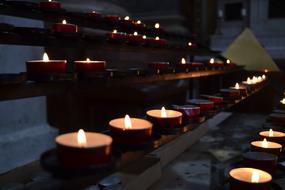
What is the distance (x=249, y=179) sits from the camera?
1.13 meters

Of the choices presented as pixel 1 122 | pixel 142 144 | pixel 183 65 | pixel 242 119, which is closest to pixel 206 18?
pixel 242 119

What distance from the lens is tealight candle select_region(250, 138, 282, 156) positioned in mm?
1417

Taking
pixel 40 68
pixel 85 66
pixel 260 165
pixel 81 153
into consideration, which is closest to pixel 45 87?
pixel 40 68

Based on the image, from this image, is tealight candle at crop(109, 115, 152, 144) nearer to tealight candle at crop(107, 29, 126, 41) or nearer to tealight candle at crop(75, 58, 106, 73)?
tealight candle at crop(75, 58, 106, 73)

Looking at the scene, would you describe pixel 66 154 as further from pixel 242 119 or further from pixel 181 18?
pixel 181 18

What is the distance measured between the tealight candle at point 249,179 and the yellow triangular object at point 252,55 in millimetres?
3108

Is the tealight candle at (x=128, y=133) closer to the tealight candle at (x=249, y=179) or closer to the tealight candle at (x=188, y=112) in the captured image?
the tealight candle at (x=249, y=179)

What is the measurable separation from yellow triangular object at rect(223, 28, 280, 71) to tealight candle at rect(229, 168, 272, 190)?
311 cm

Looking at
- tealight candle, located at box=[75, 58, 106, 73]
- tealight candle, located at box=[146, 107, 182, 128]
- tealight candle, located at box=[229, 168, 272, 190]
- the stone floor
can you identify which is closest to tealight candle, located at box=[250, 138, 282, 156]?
the stone floor

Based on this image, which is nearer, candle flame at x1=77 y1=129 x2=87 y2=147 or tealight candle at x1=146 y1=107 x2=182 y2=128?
candle flame at x1=77 y1=129 x2=87 y2=147

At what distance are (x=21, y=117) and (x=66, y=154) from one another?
1.91 m

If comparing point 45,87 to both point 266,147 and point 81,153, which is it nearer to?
point 81,153

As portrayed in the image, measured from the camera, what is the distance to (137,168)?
1710 millimetres

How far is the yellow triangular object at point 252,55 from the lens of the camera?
401cm
